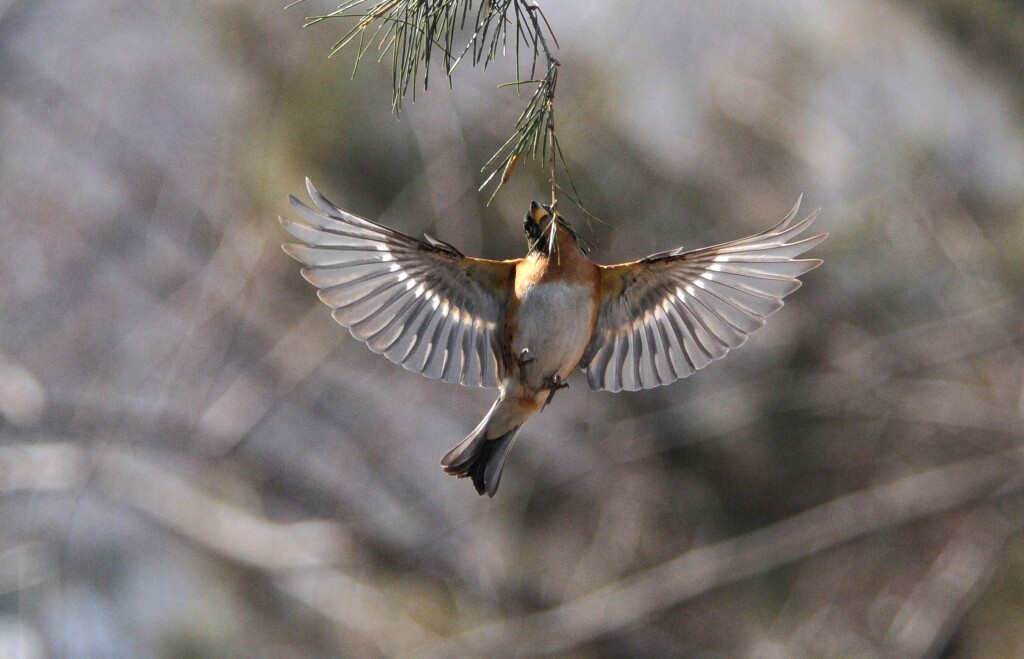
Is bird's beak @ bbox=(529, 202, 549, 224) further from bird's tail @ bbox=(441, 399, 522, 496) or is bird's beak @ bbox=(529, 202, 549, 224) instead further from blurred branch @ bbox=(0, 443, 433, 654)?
blurred branch @ bbox=(0, 443, 433, 654)

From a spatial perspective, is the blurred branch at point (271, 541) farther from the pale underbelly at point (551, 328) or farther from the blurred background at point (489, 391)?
the pale underbelly at point (551, 328)

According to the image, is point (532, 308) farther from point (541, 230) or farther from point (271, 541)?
point (271, 541)

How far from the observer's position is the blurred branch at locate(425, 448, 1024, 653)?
6043 millimetres

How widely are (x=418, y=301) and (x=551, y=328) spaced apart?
35 cm

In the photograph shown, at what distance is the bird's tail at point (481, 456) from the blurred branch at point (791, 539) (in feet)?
13.9

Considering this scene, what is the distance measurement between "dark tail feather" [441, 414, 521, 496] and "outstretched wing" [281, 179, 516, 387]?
4.4 inches

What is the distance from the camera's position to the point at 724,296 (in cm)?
211

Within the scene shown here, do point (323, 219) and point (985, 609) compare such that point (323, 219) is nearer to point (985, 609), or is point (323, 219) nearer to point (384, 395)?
point (384, 395)

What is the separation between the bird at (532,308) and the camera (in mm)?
1908

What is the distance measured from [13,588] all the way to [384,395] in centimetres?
222

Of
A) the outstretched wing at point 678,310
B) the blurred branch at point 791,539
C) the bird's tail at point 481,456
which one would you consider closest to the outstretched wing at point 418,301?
the bird's tail at point 481,456

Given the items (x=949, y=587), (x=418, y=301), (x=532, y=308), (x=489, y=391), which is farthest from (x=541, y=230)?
(x=949, y=587)

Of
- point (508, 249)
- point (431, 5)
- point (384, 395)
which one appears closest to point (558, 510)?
point (384, 395)

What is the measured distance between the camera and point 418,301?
2098mm
